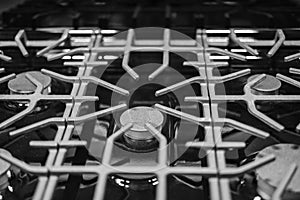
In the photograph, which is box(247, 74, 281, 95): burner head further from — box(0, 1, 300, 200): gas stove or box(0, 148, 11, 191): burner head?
box(0, 148, 11, 191): burner head

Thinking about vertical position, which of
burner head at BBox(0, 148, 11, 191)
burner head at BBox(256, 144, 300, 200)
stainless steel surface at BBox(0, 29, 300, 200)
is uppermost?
stainless steel surface at BBox(0, 29, 300, 200)

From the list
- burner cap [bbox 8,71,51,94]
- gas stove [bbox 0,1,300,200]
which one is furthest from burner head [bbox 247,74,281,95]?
burner cap [bbox 8,71,51,94]

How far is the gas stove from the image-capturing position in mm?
648

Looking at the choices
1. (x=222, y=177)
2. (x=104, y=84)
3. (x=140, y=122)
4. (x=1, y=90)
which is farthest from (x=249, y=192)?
(x=1, y=90)

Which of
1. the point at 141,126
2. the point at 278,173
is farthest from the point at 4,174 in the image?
the point at 278,173

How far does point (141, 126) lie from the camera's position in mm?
723

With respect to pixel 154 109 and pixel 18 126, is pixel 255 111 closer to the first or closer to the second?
pixel 154 109

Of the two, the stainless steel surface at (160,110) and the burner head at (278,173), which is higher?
the stainless steel surface at (160,110)

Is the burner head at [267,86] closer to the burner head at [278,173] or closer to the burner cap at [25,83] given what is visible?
the burner head at [278,173]

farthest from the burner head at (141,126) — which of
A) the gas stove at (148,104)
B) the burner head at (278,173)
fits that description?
the burner head at (278,173)

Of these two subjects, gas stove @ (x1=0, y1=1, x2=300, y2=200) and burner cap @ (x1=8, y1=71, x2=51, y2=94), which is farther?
burner cap @ (x1=8, y1=71, x2=51, y2=94)

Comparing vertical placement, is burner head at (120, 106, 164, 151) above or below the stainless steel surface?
below

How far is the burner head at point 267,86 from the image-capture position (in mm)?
798

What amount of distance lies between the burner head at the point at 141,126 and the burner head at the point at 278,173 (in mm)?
155
